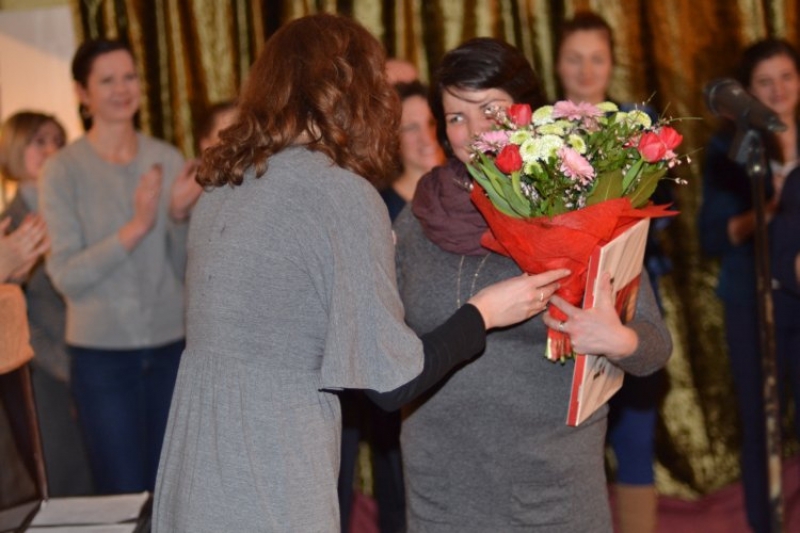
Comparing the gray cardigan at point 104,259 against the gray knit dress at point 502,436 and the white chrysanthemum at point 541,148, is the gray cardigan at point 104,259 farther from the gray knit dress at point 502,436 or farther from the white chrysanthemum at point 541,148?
the white chrysanthemum at point 541,148

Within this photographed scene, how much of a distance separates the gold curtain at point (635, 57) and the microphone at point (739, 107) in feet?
5.87

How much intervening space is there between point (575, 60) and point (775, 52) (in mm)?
660

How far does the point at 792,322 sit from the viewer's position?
11.4 ft

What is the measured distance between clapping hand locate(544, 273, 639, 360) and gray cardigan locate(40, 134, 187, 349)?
187cm

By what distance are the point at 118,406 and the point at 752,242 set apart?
2146 millimetres

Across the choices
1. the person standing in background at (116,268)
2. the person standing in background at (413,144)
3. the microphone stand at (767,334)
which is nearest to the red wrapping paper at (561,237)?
the microphone stand at (767,334)

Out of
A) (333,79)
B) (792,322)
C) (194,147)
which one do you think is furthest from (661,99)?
(333,79)

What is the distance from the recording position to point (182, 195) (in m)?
3.58

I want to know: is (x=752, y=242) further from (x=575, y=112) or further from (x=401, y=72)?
(x=575, y=112)

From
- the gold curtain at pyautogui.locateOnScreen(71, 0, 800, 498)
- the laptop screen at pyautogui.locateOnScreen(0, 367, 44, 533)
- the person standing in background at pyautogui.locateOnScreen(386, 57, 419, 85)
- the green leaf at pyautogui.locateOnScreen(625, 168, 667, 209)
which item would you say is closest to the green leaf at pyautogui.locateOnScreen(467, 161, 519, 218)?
the green leaf at pyautogui.locateOnScreen(625, 168, 667, 209)

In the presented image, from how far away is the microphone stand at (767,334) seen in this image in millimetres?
2059

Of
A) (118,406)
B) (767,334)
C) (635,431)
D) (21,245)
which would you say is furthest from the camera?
(118,406)

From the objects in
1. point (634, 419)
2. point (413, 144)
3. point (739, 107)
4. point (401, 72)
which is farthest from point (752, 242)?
point (739, 107)

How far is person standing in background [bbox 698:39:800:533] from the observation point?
3.52 meters
